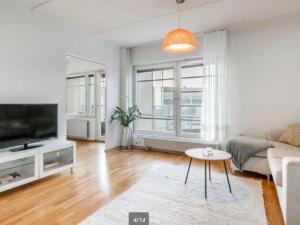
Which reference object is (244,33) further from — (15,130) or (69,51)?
(15,130)

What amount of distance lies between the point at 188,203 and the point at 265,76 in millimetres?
2920

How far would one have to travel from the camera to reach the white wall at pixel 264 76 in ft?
11.4

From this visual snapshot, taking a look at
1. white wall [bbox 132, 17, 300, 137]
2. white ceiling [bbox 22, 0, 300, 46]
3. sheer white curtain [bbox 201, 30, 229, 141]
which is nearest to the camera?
white ceiling [bbox 22, 0, 300, 46]

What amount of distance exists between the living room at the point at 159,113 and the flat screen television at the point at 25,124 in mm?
15

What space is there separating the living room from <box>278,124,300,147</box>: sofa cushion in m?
0.02

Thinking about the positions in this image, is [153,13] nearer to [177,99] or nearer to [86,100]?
[177,99]

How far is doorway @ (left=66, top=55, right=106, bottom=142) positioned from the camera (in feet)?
19.8

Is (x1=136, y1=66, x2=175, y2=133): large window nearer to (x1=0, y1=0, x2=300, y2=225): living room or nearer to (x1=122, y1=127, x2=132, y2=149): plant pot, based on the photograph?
(x1=0, y1=0, x2=300, y2=225): living room

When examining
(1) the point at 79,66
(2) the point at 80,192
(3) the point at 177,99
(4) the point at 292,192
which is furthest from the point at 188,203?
(1) the point at 79,66

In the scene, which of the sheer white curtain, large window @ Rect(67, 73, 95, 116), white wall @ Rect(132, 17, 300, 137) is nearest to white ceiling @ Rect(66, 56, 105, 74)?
large window @ Rect(67, 73, 95, 116)

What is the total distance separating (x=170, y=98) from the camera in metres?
4.81

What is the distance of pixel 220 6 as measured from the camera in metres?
2.97

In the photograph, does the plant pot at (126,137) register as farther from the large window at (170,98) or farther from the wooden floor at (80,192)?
the wooden floor at (80,192)

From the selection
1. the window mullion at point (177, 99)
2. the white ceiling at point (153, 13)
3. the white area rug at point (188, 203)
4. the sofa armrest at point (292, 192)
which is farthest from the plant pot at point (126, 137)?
the sofa armrest at point (292, 192)
